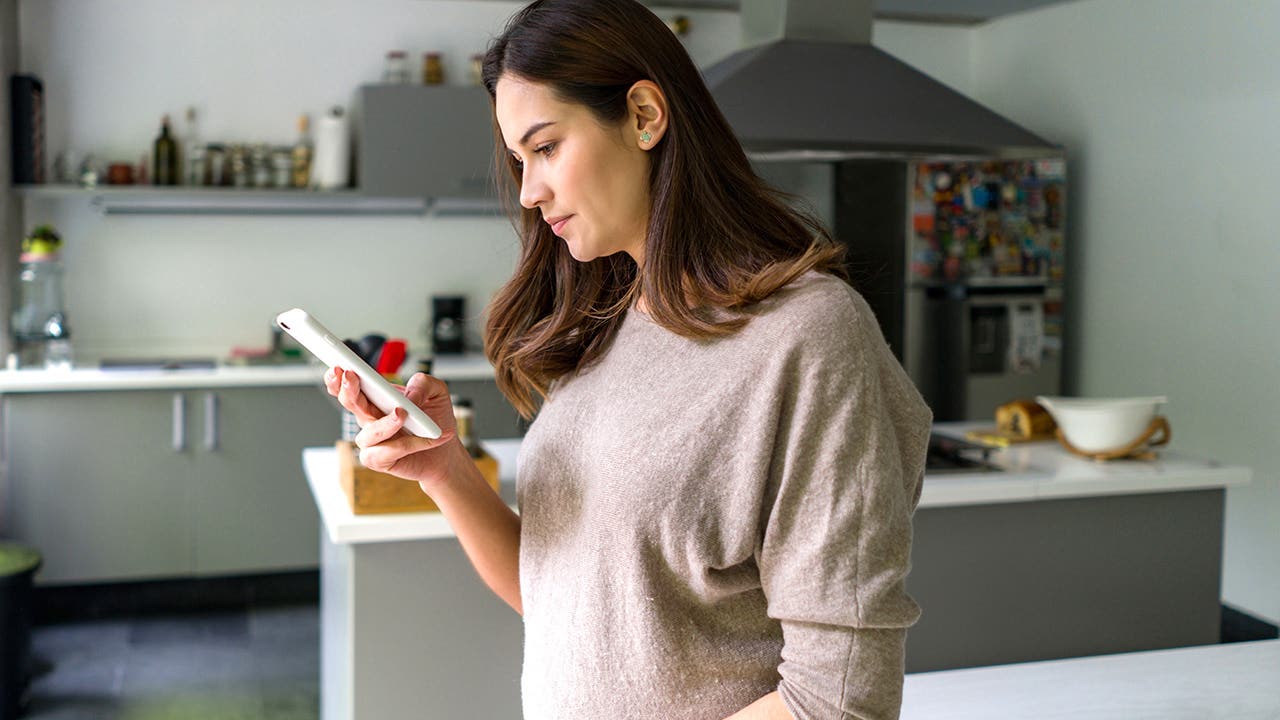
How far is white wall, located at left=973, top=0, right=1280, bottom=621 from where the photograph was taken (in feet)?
13.0

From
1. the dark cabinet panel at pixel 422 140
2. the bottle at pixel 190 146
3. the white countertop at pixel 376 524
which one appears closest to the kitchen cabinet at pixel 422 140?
the dark cabinet panel at pixel 422 140

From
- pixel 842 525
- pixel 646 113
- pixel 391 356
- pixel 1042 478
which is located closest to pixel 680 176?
pixel 646 113

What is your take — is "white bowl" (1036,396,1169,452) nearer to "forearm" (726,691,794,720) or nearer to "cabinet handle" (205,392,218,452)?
"forearm" (726,691,794,720)

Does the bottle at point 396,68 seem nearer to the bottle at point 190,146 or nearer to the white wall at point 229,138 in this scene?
the white wall at point 229,138

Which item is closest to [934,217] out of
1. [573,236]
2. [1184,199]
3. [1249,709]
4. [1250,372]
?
[1184,199]

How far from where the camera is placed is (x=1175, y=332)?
14.3 ft

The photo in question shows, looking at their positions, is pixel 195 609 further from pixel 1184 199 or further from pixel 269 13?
pixel 1184 199

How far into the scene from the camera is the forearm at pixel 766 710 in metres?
0.92

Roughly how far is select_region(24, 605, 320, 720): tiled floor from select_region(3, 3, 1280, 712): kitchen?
1.22 meters

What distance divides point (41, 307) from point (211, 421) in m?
0.83

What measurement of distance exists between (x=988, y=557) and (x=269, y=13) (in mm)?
3586

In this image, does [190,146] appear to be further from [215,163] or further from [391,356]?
[391,356]

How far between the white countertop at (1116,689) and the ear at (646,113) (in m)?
0.71

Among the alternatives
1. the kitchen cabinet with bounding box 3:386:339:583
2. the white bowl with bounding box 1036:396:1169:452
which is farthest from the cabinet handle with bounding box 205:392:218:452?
the white bowl with bounding box 1036:396:1169:452
